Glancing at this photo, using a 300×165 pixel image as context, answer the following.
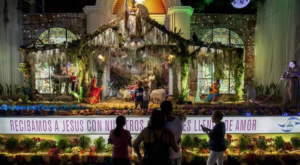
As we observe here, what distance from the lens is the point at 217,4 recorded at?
17062 mm

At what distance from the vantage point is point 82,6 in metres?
18.2

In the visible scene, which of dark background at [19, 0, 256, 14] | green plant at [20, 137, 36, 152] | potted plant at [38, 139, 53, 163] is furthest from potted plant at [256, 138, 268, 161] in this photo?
dark background at [19, 0, 256, 14]

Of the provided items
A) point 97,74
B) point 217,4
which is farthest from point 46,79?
point 217,4

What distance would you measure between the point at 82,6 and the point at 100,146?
1411 centimetres

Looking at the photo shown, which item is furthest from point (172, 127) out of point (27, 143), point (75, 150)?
point (27, 143)

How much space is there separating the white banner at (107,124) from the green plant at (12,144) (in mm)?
245

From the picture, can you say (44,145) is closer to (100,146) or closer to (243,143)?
(100,146)

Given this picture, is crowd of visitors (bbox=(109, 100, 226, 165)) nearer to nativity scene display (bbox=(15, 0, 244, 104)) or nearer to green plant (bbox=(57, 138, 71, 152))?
A: green plant (bbox=(57, 138, 71, 152))

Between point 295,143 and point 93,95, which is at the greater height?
point 93,95

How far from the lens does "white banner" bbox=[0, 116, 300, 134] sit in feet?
21.4

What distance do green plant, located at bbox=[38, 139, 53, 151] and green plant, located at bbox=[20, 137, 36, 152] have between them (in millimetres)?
189

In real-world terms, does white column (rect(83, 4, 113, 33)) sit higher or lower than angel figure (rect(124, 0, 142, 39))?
higher

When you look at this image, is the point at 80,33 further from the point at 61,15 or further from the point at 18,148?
the point at 18,148

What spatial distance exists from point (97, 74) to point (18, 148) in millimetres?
7445
